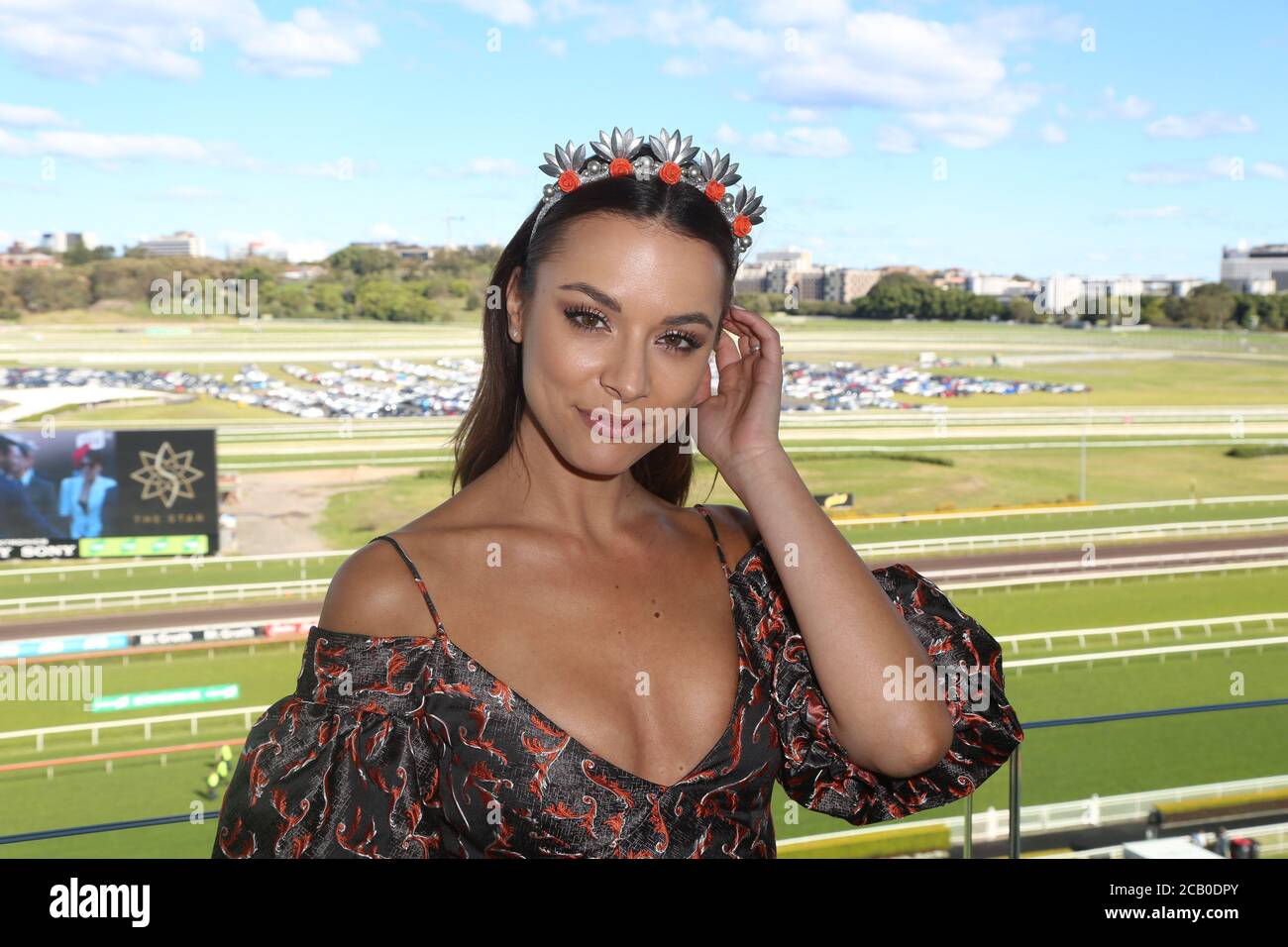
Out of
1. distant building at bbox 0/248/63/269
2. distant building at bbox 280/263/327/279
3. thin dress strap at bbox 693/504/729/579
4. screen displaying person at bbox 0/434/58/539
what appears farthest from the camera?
distant building at bbox 280/263/327/279

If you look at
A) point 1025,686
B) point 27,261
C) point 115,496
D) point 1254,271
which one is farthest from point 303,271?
point 1254,271

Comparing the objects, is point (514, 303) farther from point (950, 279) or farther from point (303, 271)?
point (950, 279)

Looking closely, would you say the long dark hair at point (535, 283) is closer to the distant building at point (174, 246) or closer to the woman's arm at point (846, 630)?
the woman's arm at point (846, 630)

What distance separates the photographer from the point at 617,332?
106 centimetres

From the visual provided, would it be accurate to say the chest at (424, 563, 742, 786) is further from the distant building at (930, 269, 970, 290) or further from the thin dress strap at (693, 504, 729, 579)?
the distant building at (930, 269, 970, 290)

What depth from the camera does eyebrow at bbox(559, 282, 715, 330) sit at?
1057 millimetres

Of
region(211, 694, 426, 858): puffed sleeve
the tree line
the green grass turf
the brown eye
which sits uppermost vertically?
the tree line

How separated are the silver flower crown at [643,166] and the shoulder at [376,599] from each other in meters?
0.37

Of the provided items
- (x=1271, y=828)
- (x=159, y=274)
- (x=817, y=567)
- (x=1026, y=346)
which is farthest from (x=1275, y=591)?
(x=159, y=274)

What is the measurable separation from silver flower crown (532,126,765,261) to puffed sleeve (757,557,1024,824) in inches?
16.0

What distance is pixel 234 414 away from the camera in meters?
30.7

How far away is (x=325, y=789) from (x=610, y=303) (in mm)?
491

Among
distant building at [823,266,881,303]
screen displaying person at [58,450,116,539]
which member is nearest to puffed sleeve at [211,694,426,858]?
screen displaying person at [58,450,116,539]

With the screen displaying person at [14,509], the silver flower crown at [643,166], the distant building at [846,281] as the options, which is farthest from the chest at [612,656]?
the distant building at [846,281]
